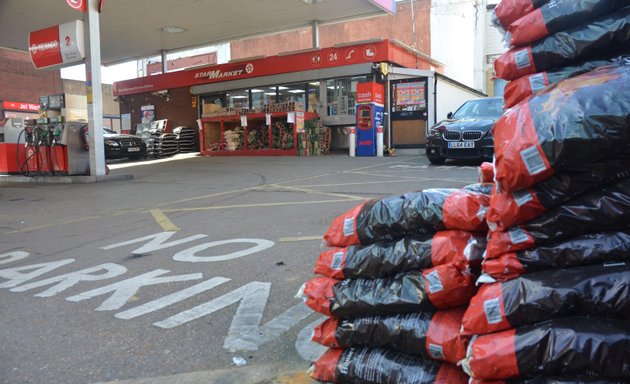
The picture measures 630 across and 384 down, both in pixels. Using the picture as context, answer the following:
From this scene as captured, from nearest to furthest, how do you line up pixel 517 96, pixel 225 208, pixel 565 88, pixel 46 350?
pixel 565 88, pixel 517 96, pixel 46 350, pixel 225 208

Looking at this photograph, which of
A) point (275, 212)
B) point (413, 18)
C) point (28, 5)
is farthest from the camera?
point (413, 18)

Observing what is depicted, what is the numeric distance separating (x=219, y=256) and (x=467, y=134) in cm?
714

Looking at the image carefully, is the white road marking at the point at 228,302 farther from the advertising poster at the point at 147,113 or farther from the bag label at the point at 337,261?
the advertising poster at the point at 147,113

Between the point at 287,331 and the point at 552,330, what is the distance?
4.95 ft

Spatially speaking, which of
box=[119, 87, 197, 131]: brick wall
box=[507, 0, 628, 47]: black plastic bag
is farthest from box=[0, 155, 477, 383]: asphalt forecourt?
box=[119, 87, 197, 131]: brick wall

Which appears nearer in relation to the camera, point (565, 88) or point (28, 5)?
point (565, 88)

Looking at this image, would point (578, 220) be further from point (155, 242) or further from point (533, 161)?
point (155, 242)

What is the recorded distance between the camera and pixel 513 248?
67.9 inches

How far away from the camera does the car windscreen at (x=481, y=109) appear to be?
10.5 m

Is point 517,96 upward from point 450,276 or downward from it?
upward

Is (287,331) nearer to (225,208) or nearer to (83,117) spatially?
(225,208)

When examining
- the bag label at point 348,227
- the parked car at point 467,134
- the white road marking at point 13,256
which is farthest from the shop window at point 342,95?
the bag label at point 348,227

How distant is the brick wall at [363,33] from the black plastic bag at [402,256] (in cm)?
2727

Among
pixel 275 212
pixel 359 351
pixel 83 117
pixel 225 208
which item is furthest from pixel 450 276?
pixel 83 117
